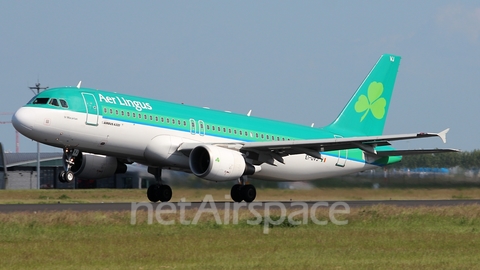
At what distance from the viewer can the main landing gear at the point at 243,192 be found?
100 ft

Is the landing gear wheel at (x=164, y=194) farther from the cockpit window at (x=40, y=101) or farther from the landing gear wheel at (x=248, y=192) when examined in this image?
the cockpit window at (x=40, y=101)

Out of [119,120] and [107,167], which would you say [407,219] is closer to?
[119,120]

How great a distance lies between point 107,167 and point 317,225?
1340 centimetres

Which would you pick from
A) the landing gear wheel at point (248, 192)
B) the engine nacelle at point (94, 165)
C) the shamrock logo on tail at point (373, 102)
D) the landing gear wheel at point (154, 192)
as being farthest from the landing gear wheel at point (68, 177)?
the shamrock logo on tail at point (373, 102)

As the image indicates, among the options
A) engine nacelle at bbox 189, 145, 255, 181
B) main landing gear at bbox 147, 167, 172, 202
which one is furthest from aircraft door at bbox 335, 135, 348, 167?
main landing gear at bbox 147, 167, 172, 202

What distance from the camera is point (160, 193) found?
31.2 meters

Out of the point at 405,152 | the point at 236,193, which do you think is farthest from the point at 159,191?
the point at 405,152

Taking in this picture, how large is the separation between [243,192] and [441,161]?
34.8 feet

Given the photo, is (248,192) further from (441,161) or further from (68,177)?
(441,161)

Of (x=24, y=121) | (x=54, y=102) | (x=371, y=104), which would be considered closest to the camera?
(x=24, y=121)

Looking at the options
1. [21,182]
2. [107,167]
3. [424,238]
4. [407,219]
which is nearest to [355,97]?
[107,167]

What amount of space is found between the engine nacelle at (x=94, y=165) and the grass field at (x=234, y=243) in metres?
9.61

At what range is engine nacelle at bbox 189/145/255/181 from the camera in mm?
27750

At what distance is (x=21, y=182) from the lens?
7094 centimetres
